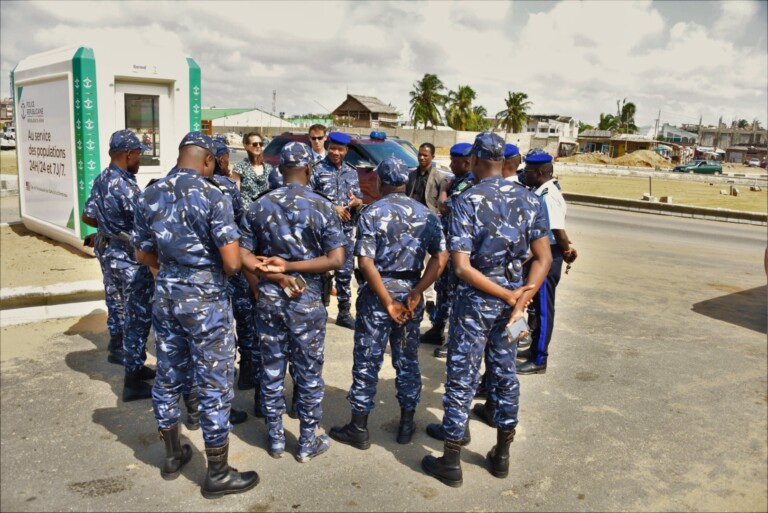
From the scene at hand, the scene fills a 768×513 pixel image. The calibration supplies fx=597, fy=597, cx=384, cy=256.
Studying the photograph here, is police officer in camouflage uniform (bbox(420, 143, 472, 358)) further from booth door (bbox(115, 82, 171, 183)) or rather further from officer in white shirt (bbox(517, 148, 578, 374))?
booth door (bbox(115, 82, 171, 183))

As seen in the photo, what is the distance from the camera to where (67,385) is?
4539 millimetres

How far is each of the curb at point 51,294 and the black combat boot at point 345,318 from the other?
276cm

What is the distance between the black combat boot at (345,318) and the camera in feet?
20.1

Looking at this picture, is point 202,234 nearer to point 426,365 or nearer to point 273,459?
point 273,459

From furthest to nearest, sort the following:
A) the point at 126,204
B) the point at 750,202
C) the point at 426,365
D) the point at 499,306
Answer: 1. the point at 750,202
2. the point at 426,365
3. the point at 126,204
4. the point at 499,306

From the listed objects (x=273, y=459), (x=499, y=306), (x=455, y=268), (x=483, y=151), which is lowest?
(x=273, y=459)

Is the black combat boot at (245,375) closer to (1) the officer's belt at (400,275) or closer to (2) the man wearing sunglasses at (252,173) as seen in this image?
(1) the officer's belt at (400,275)

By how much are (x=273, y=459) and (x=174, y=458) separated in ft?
1.89

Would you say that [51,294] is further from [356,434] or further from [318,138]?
[356,434]

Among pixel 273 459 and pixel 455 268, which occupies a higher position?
pixel 455 268

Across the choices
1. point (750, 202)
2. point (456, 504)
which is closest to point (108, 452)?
point (456, 504)

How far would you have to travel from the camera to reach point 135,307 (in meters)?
4.48

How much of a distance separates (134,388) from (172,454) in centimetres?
117

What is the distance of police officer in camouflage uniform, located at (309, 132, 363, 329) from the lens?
6000 mm
